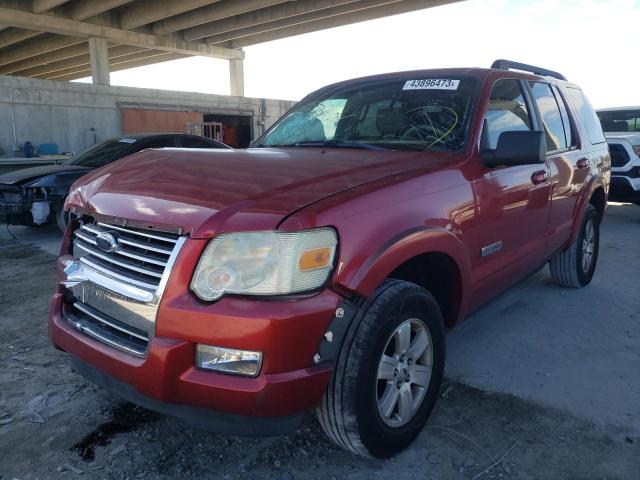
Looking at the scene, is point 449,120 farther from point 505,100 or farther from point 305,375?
point 305,375

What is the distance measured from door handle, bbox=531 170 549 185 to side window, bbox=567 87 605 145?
1.26m

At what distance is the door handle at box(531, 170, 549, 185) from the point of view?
3.33m

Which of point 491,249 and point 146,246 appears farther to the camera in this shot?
point 491,249

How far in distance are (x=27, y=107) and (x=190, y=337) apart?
1514 cm

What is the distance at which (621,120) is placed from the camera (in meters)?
9.66

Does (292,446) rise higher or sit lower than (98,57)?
lower

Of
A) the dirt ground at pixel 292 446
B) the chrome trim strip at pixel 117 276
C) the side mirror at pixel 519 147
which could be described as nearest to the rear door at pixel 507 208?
the side mirror at pixel 519 147

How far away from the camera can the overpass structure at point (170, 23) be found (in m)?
19.7

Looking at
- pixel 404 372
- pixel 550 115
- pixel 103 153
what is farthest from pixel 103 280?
pixel 103 153

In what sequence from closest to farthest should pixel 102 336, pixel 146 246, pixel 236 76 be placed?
pixel 146 246 → pixel 102 336 → pixel 236 76

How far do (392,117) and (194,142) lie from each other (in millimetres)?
6048

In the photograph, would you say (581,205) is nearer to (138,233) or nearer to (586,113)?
(586,113)

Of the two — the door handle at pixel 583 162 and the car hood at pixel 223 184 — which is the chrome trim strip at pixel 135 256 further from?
the door handle at pixel 583 162

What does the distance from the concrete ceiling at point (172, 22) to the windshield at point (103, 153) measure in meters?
12.8
